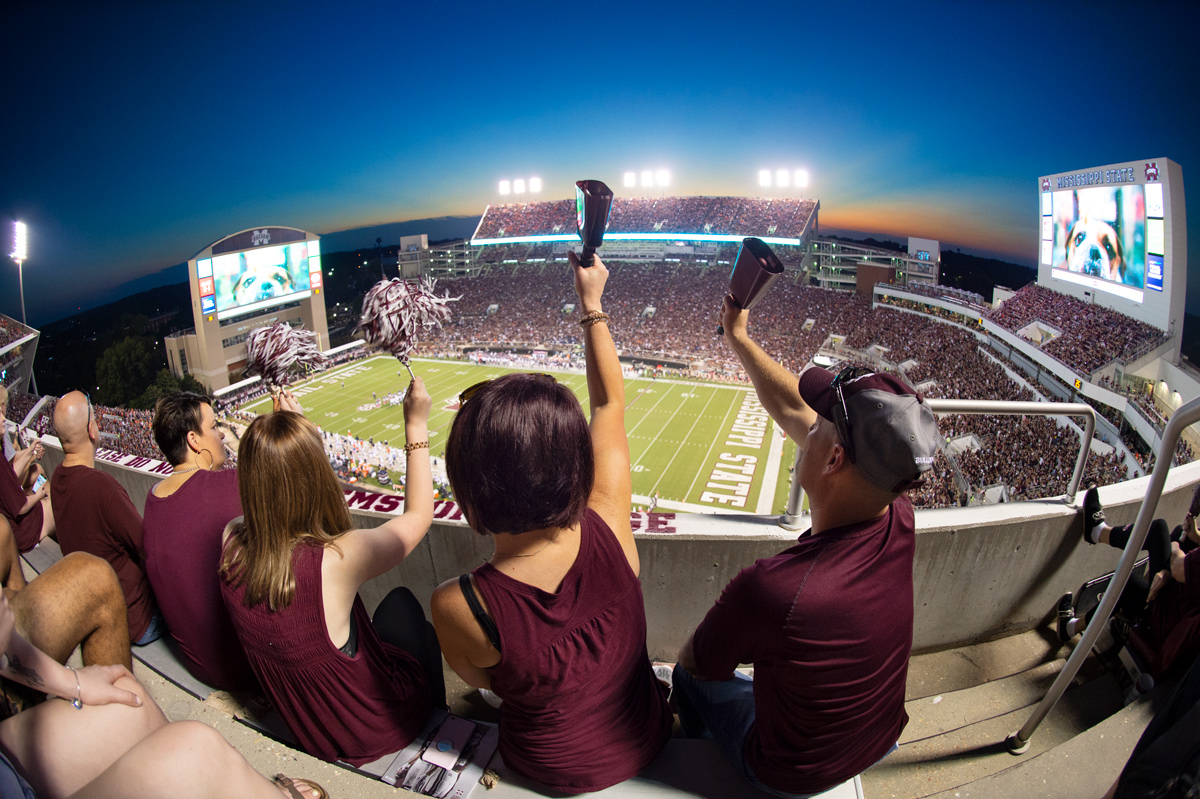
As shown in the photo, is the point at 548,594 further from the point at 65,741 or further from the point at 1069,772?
the point at 1069,772

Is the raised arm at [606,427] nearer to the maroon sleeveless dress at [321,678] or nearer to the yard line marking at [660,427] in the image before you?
the maroon sleeveless dress at [321,678]

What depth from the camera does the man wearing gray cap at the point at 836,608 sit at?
117 centimetres

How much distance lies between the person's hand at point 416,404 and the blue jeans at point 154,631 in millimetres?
1388

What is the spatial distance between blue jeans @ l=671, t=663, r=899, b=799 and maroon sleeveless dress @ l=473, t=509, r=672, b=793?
0.22 metres

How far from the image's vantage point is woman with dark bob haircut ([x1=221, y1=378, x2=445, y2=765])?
1429 millimetres

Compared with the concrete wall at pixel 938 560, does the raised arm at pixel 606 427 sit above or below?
above

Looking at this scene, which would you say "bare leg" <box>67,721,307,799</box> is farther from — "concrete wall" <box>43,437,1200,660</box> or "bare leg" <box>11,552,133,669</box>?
"concrete wall" <box>43,437,1200,660</box>

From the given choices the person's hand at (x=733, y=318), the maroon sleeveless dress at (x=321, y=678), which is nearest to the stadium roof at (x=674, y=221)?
the person's hand at (x=733, y=318)

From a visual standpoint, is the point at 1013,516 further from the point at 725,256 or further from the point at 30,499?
the point at 725,256

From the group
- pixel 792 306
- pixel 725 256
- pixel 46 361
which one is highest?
pixel 725 256

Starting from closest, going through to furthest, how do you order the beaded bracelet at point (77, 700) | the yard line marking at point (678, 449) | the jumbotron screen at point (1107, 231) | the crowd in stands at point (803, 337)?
1. the beaded bracelet at point (77, 700)
2. the crowd in stands at point (803, 337)
3. the yard line marking at point (678, 449)
4. the jumbotron screen at point (1107, 231)

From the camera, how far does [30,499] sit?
10.7ft

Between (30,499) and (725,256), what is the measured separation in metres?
49.6

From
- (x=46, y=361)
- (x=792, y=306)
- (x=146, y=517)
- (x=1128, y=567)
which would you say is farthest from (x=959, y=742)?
(x=46, y=361)
